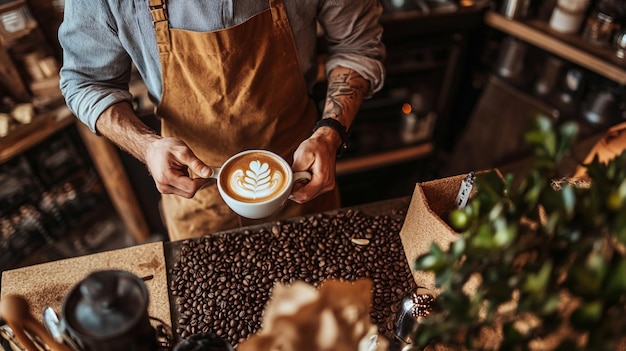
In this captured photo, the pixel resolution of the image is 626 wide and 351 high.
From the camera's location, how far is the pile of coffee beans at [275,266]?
1.42 m

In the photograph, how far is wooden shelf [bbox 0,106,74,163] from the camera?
7.94ft

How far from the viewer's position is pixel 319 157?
153cm

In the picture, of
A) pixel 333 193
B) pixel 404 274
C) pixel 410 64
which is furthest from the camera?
pixel 410 64

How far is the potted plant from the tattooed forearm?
99 cm

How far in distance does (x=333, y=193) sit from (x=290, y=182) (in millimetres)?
750

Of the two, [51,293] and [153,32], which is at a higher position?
[153,32]

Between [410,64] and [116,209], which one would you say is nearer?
[410,64]

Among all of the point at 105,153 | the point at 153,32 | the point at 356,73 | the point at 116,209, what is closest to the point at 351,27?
the point at 356,73

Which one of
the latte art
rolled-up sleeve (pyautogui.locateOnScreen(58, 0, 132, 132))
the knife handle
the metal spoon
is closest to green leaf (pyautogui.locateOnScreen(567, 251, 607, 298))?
the latte art

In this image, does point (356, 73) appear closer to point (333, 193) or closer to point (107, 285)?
point (333, 193)

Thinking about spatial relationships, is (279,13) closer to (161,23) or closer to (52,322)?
(161,23)

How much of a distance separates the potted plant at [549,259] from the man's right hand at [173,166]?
2.73ft

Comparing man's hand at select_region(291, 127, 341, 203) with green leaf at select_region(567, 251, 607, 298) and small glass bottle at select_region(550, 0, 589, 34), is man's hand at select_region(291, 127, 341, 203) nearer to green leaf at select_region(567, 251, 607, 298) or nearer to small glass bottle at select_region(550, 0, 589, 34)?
green leaf at select_region(567, 251, 607, 298)

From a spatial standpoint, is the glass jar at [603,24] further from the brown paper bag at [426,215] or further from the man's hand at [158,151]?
the man's hand at [158,151]
